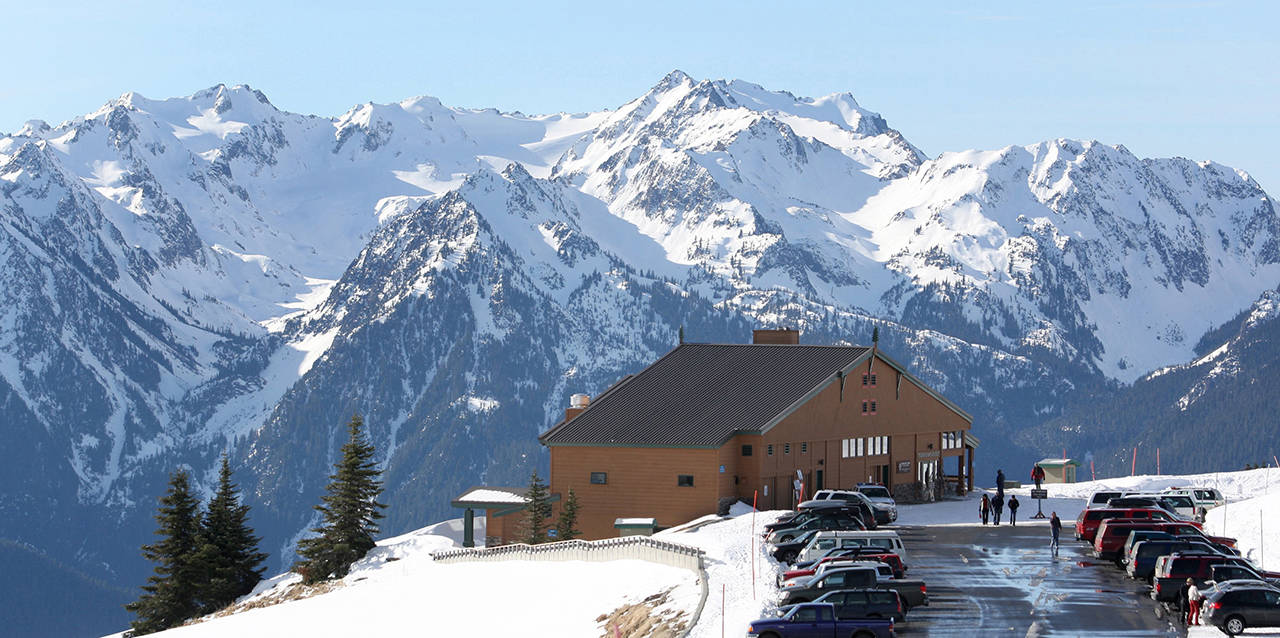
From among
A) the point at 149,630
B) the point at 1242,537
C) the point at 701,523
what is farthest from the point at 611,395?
the point at 1242,537

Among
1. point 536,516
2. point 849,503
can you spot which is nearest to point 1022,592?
point 849,503

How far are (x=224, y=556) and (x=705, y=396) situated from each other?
98.4ft

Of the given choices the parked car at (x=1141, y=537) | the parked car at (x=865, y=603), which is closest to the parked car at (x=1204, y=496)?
the parked car at (x=1141, y=537)

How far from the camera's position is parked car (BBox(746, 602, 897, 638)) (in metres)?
45.9

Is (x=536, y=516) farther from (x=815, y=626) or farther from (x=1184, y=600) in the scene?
(x=815, y=626)

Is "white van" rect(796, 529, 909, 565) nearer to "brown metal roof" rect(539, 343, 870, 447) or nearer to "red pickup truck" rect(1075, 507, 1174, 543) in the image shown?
"red pickup truck" rect(1075, 507, 1174, 543)

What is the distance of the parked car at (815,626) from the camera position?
151 feet

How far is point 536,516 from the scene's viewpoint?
9500cm

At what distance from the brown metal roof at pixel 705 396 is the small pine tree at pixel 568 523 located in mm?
4273

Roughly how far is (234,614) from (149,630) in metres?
13.8

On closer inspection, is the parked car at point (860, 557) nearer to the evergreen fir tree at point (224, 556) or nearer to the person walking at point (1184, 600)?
the person walking at point (1184, 600)

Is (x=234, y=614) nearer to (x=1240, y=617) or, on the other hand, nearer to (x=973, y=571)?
(x=973, y=571)

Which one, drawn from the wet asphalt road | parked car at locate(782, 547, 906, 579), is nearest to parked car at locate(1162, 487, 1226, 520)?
the wet asphalt road

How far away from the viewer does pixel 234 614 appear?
281 feet
